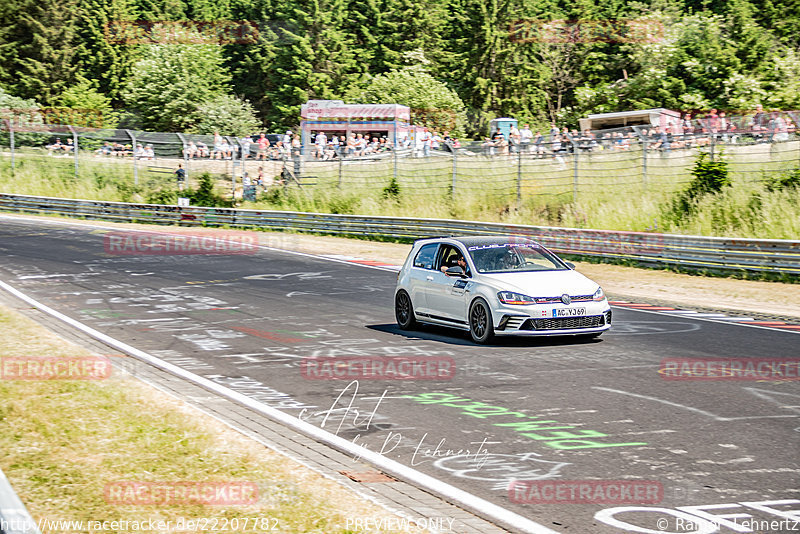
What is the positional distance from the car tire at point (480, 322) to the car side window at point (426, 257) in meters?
1.52

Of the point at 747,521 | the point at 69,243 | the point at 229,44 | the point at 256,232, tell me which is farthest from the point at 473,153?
the point at 229,44

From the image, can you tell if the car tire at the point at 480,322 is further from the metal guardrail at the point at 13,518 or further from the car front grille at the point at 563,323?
the metal guardrail at the point at 13,518

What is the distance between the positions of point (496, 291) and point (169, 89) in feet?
227

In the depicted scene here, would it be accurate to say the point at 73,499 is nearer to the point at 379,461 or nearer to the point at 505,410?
the point at 379,461

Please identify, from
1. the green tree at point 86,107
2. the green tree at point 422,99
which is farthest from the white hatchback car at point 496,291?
the green tree at point 86,107

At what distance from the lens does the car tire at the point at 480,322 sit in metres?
12.6

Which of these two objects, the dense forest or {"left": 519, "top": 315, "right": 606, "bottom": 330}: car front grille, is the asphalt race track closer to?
{"left": 519, "top": 315, "right": 606, "bottom": 330}: car front grille

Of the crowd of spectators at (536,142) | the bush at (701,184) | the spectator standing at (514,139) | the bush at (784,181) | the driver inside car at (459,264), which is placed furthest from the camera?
the spectator standing at (514,139)

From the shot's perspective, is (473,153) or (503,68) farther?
(503,68)

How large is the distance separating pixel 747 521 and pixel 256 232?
31.2m

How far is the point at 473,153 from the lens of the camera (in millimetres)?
31766

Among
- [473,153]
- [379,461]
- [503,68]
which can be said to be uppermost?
[503,68]

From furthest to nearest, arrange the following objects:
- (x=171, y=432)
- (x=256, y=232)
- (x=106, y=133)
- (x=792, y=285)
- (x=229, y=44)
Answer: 1. (x=229, y=44)
2. (x=106, y=133)
3. (x=256, y=232)
4. (x=792, y=285)
5. (x=171, y=432)

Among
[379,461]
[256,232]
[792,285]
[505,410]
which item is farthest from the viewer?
[256,232]
